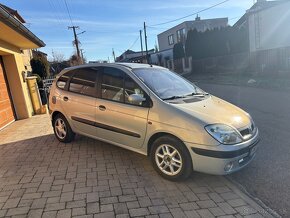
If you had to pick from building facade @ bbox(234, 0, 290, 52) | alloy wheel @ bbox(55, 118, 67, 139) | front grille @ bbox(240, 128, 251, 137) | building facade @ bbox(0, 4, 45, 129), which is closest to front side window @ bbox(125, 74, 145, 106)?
front grille @ bbox(240, 128, 251, 137)

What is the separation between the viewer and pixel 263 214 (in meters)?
3.11

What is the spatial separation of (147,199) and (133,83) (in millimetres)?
1869

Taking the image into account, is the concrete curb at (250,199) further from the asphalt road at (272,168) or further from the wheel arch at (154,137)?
the wheel arch at (154,137)

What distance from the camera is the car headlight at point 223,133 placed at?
353cm

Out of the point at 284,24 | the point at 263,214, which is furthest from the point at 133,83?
the point at 284,24

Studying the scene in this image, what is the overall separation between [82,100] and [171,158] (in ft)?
7.17

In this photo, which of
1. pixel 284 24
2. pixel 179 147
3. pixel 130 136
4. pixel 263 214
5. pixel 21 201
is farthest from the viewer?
pixel 284 24

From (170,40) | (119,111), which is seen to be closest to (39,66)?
(119,111)

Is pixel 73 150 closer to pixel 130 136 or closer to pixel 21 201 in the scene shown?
pixel 130 136

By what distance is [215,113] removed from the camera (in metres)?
3.86

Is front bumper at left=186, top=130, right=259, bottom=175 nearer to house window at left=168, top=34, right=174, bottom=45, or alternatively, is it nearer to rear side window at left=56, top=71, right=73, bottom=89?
rear side window at left=56, top=71, right=73, bottom=89

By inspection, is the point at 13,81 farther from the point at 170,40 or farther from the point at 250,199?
the point at 170,40

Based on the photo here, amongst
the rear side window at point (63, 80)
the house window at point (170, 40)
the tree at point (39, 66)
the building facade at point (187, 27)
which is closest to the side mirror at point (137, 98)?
the rear side window at point (63, 80)

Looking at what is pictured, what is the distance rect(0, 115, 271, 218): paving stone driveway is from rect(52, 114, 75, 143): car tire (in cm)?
42
